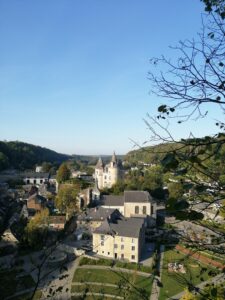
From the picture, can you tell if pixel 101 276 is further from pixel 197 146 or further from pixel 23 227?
pixel 197 146

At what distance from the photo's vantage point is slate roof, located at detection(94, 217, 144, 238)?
30641 millimetres

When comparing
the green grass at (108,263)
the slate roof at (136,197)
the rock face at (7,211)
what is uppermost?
the rock face at (7,211)

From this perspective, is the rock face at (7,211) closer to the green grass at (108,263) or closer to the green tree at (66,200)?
the green tree at (66,200)

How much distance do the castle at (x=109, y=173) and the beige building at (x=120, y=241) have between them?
2713 centimetres

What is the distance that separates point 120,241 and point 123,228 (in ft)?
5.09

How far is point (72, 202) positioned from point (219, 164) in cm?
4049

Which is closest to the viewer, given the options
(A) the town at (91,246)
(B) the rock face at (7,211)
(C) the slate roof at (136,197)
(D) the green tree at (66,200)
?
(B) the rock face at (7,211)

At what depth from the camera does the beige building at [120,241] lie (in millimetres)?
29641

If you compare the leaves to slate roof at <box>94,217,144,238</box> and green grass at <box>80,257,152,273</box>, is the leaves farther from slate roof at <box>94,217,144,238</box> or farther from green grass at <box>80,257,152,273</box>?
slate roof at <box>94,217,144,238</box>

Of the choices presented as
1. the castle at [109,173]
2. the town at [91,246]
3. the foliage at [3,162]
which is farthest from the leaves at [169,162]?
the foliage at [3,162]

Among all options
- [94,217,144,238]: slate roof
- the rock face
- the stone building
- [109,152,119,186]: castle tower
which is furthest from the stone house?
[109,152,119,186]: castle tower

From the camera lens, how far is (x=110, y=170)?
197ft

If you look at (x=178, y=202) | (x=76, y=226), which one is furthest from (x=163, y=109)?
(x=76, y=226)

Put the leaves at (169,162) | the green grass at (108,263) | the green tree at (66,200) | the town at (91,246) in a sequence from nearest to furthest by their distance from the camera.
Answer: the leaves at (169,162)
the town at (91,246)
the green grass at (108,263)
the green tree at (66,200)
